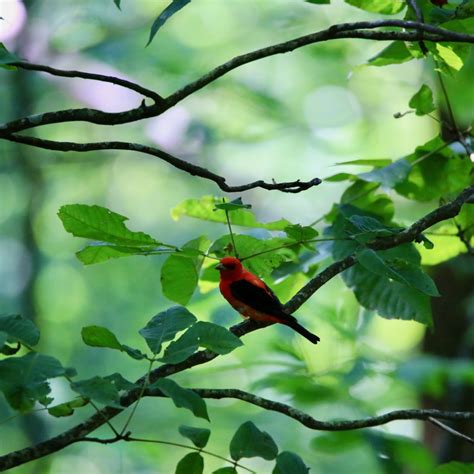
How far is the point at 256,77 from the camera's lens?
13.8 meters

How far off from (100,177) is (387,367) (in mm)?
8618

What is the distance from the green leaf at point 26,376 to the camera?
1.75 meters

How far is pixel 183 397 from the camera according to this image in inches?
72.9

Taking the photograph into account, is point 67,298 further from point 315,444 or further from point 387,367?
point 315,444

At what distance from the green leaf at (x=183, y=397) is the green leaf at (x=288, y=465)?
46 cm

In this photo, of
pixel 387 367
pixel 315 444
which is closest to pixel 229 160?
pixel 387 367

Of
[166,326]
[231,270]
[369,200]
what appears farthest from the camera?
[231,270]

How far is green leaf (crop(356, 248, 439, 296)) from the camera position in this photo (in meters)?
2.25

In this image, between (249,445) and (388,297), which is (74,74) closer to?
(249,445)

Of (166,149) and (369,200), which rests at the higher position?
(369,200)

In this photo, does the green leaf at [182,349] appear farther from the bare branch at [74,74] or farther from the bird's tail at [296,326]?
the bird's tail at [296,326]

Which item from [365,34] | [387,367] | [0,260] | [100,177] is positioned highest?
[365,34]

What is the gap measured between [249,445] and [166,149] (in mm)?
10032

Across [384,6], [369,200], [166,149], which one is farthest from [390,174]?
[166,149]
